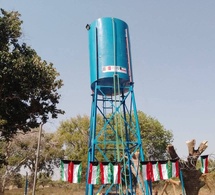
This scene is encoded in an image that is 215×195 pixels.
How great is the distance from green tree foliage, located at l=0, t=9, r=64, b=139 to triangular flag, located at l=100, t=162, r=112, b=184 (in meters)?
4.89

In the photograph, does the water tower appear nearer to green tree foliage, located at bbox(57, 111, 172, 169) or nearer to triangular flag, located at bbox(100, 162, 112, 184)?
triangular flag, located at bbox(100, 162, 112, 184)

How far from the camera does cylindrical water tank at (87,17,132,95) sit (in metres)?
14.6

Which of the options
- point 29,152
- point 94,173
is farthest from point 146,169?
point 29,152

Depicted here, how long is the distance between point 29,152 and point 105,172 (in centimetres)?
2122

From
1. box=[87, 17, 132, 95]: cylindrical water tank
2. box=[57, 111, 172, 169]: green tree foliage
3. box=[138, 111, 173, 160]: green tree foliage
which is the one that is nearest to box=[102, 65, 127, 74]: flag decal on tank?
box=[87, 17, 132, 95]: cylindrical water tank

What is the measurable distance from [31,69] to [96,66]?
338 cm

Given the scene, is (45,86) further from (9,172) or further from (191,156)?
(9,172)

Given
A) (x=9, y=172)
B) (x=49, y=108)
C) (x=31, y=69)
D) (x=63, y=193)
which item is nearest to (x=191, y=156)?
(x=49, y=108)

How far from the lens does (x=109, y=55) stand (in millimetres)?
14742

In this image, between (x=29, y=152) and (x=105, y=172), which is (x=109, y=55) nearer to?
(x=105, y=172)

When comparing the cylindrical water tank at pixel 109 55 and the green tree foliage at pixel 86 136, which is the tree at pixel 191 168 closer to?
the cylindrical water tank at pixel 109 55

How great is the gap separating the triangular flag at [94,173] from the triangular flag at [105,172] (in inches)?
7.4

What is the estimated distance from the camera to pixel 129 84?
50.0 feet

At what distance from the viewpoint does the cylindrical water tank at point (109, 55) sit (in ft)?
47.8
